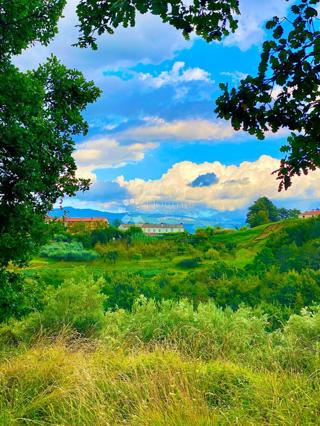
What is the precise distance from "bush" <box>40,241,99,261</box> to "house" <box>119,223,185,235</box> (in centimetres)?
533

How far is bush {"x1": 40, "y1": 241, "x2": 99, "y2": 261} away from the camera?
24.7m

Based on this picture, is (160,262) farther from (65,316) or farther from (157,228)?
(65,316)

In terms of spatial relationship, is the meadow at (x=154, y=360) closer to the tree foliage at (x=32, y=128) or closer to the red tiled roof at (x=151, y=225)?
the tree foliage at (x=32, y=128)

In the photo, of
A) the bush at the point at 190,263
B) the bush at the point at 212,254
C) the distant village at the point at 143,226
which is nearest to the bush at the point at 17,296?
the bush at the point at 190,263

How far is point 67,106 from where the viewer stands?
8.69 m

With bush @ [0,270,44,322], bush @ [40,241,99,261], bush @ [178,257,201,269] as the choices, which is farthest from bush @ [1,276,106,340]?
bush @ [178,257,201,269]

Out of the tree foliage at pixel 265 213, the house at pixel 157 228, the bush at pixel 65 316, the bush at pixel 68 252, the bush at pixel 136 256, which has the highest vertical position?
the tree foliage at pixel 265 213

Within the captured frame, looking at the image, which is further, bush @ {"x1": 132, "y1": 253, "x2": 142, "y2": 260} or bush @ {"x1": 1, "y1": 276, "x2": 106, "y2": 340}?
bush @ {"x1": 132, "y1": 253, "x2": 142, "y2": 260}

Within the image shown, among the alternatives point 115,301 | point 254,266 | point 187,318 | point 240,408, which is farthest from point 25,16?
point 254,266

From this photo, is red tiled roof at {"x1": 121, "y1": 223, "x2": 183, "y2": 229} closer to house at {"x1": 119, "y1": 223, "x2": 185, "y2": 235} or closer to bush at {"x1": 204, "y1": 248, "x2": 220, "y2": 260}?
house at {"x1": 119, "y1": 223, "x2": 185, "y2": 235}

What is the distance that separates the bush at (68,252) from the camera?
2466 cm

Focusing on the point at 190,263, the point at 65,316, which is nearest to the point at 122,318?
the point at 65,316

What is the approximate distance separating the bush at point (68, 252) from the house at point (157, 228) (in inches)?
210

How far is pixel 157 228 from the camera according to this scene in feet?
107
